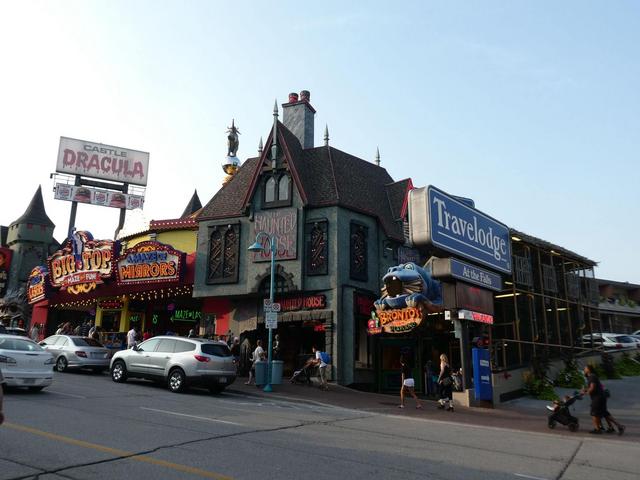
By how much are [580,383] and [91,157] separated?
42784 mm

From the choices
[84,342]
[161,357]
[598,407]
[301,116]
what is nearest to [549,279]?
[598,407]

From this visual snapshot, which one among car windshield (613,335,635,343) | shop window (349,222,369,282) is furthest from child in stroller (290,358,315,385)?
car windshield (613,335,635,343)

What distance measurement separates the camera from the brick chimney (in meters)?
28.8

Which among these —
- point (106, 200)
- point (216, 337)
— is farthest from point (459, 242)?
point (106, 200)

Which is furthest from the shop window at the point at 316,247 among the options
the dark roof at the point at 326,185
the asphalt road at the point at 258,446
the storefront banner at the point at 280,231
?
the asphalt road at the point at 258,446

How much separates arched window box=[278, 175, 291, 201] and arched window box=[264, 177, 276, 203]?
0.95ft

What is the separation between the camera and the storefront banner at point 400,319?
742 inches

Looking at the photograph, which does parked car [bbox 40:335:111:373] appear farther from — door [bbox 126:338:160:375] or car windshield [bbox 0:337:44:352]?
car windshield [bbox 0:337:44:352]

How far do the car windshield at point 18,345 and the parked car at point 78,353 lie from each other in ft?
21.9

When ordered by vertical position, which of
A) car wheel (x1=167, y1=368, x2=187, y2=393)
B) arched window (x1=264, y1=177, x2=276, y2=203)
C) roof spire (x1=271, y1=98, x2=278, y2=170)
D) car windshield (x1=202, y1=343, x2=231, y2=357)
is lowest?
car wheel (x1=167, y1=368, x2=187, y2=393)

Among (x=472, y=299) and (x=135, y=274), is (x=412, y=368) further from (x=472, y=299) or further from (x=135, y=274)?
(x=135, y=274)

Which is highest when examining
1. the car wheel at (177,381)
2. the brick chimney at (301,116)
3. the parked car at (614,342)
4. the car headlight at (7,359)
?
the brick chimney at (301,116)

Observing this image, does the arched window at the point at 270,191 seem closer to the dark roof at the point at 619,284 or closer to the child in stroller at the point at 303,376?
the child in stroller at the point at 303,376

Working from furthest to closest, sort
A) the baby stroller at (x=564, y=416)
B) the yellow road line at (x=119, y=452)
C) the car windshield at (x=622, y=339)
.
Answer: the car windshield at (x=622, y=339), the baby stroller at (x=564, y=416), the yellow road line at (x=119, y=452)
